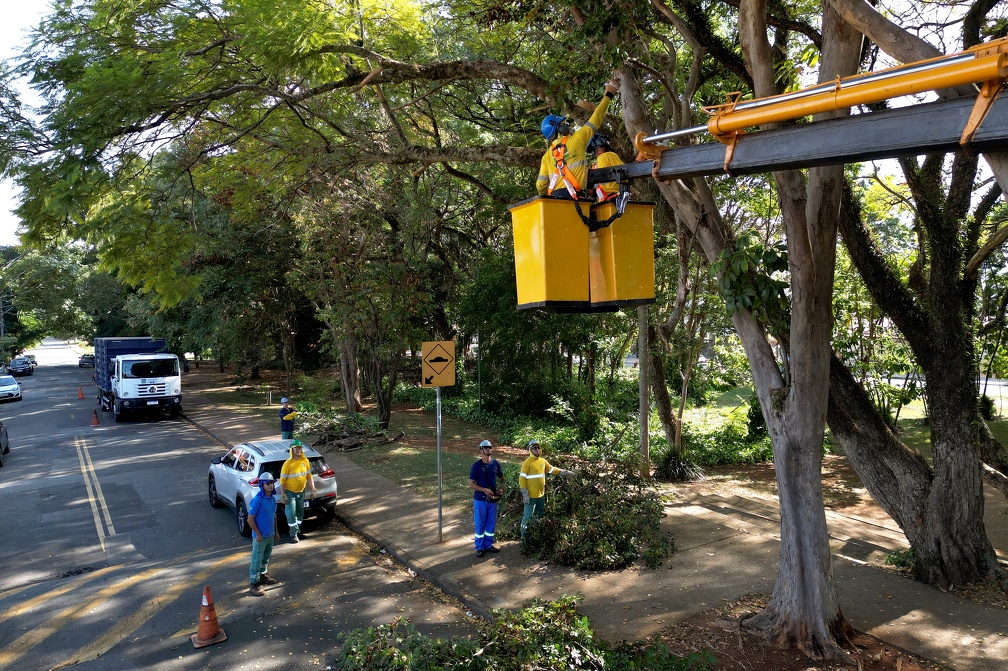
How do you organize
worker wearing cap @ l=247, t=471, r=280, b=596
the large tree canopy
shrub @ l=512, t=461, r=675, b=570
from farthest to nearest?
shrub @ l=512, t=461, r=675, b=570, worker wearing cap @ l=247, t=471, r=280, b=596, the large tree canopy

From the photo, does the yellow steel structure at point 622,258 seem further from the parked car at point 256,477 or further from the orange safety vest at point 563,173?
the parked car at point 256,477

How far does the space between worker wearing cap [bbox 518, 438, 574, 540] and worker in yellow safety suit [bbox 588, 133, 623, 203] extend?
5676 millimetres

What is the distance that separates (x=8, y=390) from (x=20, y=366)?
26955 millimetres

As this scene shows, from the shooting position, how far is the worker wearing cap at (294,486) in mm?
10742

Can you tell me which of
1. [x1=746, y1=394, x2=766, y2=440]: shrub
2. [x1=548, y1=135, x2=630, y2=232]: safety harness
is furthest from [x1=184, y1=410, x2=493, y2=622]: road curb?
[x1=746, y1=394, x2=766, y2=440]: shrub

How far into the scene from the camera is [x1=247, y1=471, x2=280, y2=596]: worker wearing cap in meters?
8.79

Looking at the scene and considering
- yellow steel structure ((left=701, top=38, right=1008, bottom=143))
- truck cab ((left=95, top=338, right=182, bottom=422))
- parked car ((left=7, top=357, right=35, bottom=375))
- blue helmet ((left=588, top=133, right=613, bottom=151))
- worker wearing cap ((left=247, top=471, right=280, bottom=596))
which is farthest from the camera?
parked car ((left=7, top=357, right=35, bottom=375))

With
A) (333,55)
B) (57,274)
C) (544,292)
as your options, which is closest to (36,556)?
(333,55)

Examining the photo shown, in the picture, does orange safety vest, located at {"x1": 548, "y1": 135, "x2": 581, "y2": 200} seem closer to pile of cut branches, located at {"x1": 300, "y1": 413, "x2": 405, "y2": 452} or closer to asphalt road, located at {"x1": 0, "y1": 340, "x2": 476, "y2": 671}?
asphalt road, located at {"x1": 0, "y1": 340, "x2": 476, "y2": 671}

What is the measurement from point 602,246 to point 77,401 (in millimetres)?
36858

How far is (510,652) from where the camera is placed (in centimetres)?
571

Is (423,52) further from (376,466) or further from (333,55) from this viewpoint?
(376,466)

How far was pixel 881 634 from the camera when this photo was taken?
707 cm

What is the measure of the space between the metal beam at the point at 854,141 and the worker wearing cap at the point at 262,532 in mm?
6535
